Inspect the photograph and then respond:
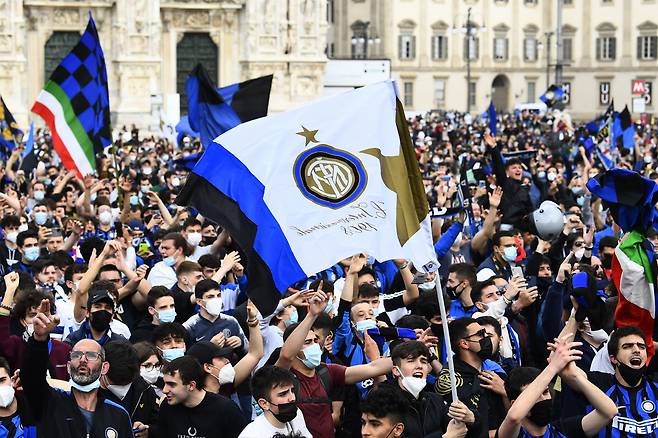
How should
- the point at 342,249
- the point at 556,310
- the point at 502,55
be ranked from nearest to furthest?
the point at 342,249
the point at 556,310
the point at 502,55

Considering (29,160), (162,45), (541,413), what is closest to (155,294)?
(541,413)

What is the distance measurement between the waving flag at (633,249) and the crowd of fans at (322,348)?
0.81ft

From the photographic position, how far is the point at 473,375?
8141 mm

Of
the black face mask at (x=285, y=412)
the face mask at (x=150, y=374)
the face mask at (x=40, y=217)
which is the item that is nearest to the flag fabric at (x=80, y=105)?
the face mask at (x=40, y=217)

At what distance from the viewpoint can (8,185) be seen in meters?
19.2

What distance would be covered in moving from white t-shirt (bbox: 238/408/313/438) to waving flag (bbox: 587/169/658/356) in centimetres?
248

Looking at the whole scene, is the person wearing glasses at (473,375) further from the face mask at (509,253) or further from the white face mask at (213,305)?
the face mask at (509,253)

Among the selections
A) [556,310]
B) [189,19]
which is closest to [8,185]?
[556,310]

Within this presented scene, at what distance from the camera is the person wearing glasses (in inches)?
308

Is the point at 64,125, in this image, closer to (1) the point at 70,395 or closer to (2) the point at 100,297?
(2) the point at 100,297

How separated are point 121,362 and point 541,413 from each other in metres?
2.34

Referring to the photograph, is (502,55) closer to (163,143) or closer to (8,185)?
(163,143)

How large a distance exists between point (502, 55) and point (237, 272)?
216ft

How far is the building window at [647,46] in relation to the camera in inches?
3073
